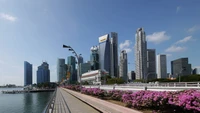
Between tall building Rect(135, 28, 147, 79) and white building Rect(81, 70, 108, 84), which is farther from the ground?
tall building Rect(135, 28, 147, 79)

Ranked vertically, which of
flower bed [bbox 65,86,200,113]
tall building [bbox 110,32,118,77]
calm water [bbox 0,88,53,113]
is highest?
tall building [bbox 110,32,118,77]

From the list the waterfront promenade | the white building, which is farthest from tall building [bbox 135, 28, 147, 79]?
the waterfront promenade

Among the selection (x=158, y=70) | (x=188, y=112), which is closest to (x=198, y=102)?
(x=188, y=112)

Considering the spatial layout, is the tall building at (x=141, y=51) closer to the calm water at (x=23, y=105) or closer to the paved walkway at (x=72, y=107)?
the calm water at (x=23, y=105)

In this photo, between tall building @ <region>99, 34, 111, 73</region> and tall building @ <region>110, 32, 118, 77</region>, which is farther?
tall building @ <region>110, 32, 118, 77</region>

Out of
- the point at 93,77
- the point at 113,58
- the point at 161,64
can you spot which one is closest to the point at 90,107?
the point at 161,64

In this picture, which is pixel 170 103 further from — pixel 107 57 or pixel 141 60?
pixel 107 57

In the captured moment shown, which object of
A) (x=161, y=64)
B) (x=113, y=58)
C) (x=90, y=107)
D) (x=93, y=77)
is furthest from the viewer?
(x=113, y=58)

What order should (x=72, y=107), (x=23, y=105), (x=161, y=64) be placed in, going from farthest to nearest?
(x=161, y=64) < (x=23, y=105) < (x=72, y=107)

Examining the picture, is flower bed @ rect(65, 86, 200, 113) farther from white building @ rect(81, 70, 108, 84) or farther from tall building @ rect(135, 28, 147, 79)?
white building @ rect(81, 70, 108, 84)

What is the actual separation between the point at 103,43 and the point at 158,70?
2584 inches

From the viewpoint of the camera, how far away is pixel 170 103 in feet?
30.2

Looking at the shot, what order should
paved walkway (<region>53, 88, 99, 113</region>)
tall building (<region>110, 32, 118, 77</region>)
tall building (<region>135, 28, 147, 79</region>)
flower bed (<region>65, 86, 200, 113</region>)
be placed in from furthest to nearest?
tall building (<region>110, 32, 118, 77</region>) < tall building (<region>135, 28, 147, 79</region>) < paved walkway (<region>53, 88, 99, 113</region>) < flower bed (<region>65, 86, 200, 113</region>)

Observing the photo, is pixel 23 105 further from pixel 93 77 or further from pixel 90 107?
pixel 93 77
